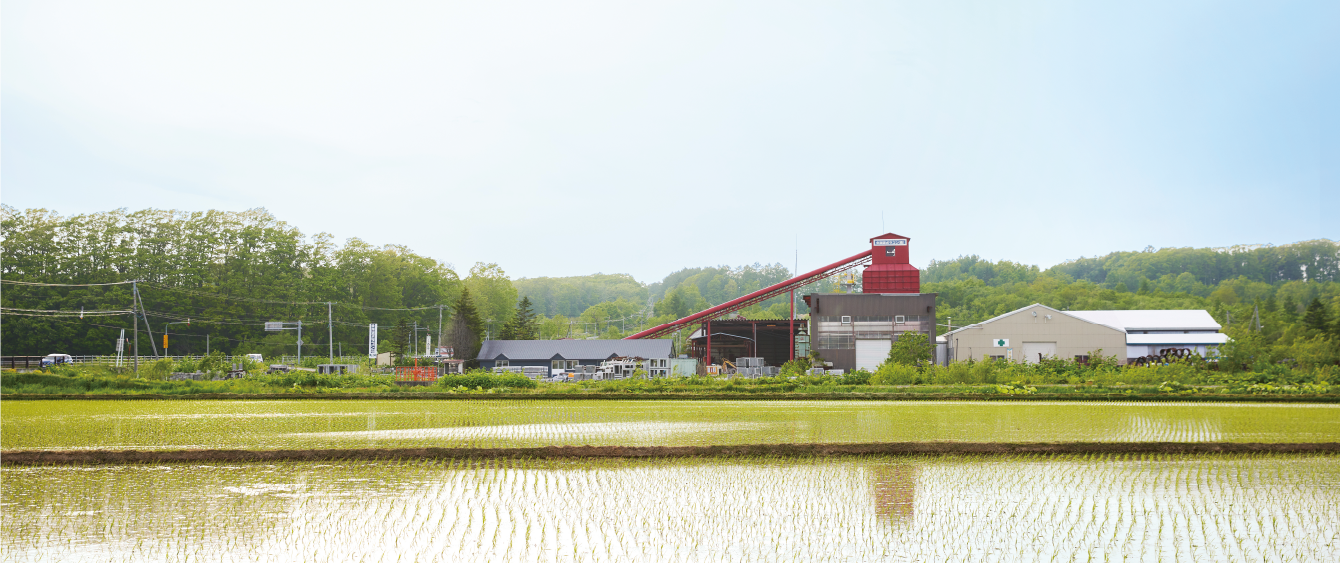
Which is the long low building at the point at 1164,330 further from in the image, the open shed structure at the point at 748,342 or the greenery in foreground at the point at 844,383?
the greenery in foreground at the point at 844,383

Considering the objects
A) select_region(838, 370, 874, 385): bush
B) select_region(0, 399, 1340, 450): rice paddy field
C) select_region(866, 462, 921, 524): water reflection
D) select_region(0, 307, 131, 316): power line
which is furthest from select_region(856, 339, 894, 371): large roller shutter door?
select_region(0, 307, 131, 316): power line

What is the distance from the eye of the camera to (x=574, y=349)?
175ft

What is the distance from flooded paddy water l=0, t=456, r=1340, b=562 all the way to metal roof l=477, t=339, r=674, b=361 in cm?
4271

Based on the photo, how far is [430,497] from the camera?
7367 millimetres

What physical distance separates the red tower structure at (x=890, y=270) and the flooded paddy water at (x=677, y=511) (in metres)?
43.3

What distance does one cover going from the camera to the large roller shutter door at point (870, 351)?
1939 inches

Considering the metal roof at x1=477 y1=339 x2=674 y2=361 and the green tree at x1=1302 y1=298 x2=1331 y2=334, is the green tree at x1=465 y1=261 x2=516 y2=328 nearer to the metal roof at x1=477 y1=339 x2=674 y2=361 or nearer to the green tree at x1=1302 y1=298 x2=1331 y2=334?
the metal roof at x1=477 y1=339 x2=674 y2=361

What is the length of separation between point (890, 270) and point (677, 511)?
4800 cm

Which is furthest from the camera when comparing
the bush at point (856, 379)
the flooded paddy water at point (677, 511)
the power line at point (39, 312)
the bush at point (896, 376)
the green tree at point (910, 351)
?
the power line at point (39, 312)

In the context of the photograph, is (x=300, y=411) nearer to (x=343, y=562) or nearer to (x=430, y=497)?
(x=430, y=497)

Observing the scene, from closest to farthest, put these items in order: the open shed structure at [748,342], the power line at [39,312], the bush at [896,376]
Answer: the bush at [896,376]
the open shed structure at [748,342]
the power line at [39,312]

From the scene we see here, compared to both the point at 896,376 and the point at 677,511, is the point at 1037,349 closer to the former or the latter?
the point at 896,376

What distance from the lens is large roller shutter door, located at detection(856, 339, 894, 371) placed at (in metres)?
49.2

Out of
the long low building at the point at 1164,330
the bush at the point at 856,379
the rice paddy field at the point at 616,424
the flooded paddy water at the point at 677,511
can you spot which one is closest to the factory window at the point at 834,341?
the long low building at the point at 1164,330
